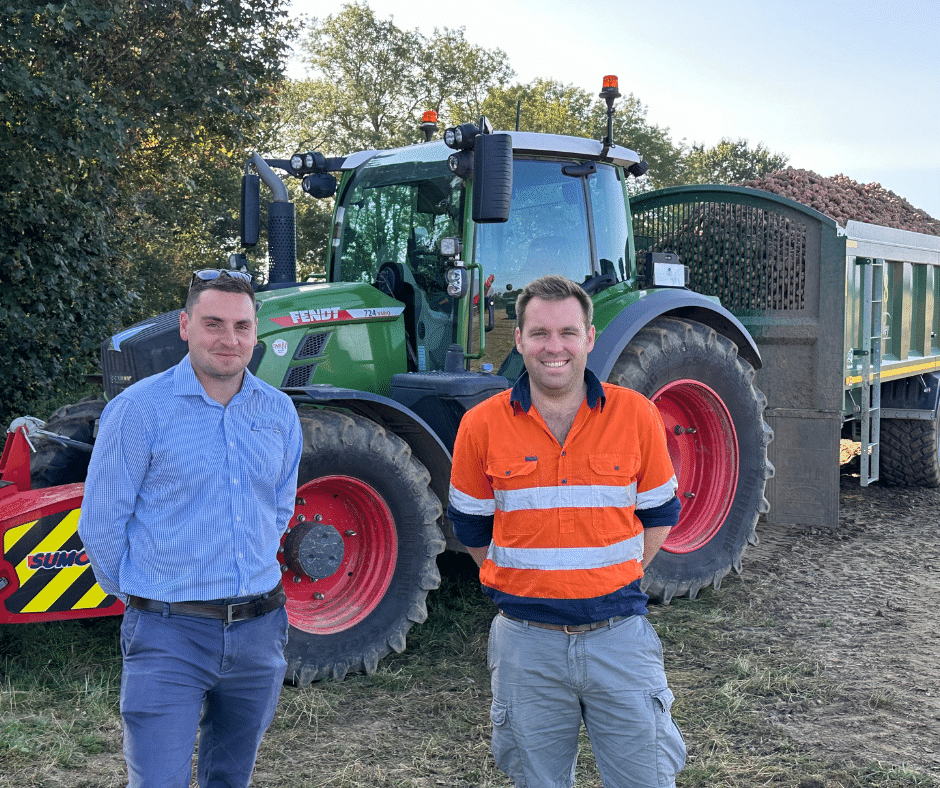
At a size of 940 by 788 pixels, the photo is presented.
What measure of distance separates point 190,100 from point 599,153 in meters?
7.52

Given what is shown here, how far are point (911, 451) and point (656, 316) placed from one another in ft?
13.9

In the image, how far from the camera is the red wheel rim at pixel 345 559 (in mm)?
4227

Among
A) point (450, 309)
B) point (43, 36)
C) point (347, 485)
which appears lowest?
point (347, 485)

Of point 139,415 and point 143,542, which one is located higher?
point 139,415

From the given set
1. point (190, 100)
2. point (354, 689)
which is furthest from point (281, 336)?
point (190, 100)

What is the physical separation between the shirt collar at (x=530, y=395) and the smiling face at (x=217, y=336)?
69cm

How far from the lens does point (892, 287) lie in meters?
7.61

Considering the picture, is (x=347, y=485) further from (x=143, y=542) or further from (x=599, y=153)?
(x=599, y=153)

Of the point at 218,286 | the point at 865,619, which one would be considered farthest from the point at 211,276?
the point at 865,619

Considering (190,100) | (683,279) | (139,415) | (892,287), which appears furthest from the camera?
(190,100)

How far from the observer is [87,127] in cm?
939

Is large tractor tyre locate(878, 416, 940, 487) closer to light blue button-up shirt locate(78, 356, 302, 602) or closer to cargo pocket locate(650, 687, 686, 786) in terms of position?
cargo pocket locate(650, 687, 686, 786)

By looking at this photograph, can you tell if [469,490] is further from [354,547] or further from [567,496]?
[354,547]

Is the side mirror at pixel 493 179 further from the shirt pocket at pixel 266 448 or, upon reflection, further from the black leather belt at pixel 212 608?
the black leather belt at pixel 212 608
